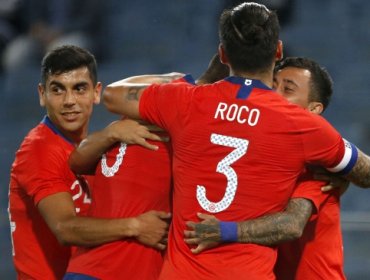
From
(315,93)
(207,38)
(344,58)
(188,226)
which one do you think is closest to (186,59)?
(207,38)

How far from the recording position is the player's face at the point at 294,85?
136 inches

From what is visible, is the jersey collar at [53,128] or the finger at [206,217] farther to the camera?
the jersey collar at [53,128]

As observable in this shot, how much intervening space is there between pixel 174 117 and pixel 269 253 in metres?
0.60

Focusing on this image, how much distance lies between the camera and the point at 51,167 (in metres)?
3.48

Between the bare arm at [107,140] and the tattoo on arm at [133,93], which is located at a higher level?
the tattoo on arm at [133,93]

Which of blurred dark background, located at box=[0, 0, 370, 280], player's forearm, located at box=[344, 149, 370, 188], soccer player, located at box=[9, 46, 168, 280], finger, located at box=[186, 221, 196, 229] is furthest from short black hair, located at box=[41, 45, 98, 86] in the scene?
blurred dark background, located at box=[0, 0, 370, 280]

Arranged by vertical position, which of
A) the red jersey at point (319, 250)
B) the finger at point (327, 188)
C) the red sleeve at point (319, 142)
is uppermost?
the red sleeve at point (319, 142)

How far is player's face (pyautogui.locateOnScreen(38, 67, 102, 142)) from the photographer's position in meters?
3.71

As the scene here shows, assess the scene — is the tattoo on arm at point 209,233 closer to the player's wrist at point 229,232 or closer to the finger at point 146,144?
the player's wrist at point 229,232

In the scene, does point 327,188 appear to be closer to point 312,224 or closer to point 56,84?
point 312,224

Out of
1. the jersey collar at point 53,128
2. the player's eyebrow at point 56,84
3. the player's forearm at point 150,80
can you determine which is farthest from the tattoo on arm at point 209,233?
the player's eyebrow at point 56,84

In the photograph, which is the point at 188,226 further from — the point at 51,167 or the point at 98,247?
the point at 51,167

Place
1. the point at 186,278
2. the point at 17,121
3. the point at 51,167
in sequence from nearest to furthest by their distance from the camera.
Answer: the point at 186,278
the point at 51,167
the point at 17,121

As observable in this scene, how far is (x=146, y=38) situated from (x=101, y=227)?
5668 millimetres
